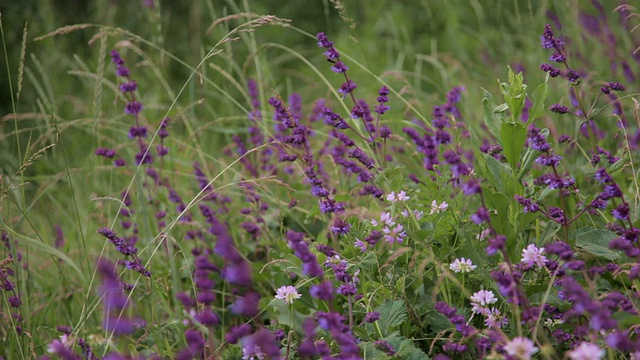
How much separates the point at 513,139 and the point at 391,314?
1.66 ft

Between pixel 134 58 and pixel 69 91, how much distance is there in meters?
0.60

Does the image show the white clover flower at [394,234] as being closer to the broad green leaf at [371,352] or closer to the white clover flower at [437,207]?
the white clover flower at [437,207]

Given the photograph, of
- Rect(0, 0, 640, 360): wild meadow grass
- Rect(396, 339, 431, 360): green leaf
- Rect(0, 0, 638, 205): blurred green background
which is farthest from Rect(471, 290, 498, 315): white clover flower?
Rect(0, 0, 638, 205): blurred green background

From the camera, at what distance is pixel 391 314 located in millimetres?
1648

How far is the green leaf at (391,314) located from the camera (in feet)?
5.32

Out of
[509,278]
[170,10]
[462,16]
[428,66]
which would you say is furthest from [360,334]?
[170,10]

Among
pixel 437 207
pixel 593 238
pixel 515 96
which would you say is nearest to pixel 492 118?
pixel 515 96

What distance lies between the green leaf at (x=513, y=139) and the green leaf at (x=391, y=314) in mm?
448

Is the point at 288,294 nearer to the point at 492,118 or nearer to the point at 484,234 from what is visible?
the point at 484,234

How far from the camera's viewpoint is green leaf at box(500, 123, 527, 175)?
68.5 inches

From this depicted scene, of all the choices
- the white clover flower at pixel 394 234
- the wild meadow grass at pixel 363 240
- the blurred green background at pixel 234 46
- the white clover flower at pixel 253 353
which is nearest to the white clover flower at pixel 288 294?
the wild meadow grass at pixel 363 240

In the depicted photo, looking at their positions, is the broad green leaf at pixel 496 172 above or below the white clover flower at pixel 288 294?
above

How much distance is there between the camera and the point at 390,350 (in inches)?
56.6

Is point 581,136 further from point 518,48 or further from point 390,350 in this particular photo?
point 518,48
